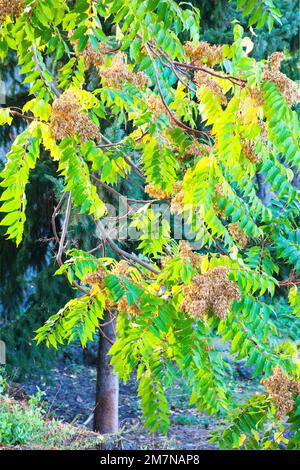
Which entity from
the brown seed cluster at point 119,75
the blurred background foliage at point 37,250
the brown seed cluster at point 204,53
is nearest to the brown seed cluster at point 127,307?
the brown seed cluster at point 119,75

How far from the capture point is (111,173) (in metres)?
3.35

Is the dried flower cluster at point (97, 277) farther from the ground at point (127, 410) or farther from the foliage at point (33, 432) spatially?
the ground at point (127, 410)

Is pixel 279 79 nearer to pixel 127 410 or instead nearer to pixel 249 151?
pixel 249 151

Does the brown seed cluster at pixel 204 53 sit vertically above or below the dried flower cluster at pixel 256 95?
above

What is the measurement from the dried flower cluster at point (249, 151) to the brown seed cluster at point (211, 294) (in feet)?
1.78

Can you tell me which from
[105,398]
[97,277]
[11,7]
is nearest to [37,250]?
[105,398]

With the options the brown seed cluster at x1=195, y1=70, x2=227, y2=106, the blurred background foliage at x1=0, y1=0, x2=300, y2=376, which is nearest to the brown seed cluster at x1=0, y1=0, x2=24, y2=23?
the brown seed cluster at x1=195, y1=70, x2=227, y2=106

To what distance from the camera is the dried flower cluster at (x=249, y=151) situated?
274 centimetres

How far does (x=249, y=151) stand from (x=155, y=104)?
759 mm

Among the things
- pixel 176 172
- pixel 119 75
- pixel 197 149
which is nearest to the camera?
pixel 197 149

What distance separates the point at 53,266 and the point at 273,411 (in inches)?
184

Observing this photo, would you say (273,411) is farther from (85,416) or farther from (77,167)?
(85,416)

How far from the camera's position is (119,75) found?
10.4 ft

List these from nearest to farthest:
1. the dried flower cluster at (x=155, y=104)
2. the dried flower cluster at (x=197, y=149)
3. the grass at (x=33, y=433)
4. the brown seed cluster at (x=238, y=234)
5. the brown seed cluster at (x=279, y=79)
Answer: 1. the brown seed cluster at (x=279, y=79)
2. the dried flower cluster at (x=197, y=149)
3. the dried flower cluster at (x=155, y=104)
4. the brown seed cluster at (x=238, y=234)
5. the grass at (x=33, y=433)
